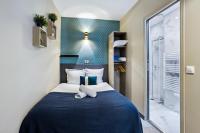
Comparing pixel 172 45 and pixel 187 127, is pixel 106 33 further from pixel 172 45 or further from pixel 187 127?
pixel 187 127

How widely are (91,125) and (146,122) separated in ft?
5.13

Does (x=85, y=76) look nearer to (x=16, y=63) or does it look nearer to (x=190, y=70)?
(x=16, y=63)

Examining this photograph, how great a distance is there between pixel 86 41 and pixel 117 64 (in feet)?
3.77

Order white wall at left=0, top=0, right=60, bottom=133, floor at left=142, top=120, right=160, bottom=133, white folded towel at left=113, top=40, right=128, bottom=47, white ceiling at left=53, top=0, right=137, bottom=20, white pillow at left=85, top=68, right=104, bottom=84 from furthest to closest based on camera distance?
white pillow at left=85, top=68, right=104, bottom=84 → white folded towel at left=113, top=40, right=128, bottom=47 → white ceiling at left=53, top=0, right=137, bottom=20 → floor at left=142, top=120, right=160, bottom=133 → white wall at left=0, top=0, right=60, bottom=133

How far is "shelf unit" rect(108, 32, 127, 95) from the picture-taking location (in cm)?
390

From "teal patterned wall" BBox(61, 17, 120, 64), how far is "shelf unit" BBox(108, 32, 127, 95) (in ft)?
1.17

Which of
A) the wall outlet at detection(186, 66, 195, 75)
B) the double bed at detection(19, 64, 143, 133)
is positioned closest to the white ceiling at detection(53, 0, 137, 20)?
the wall outlet at detection(186, 66, 195, 75)

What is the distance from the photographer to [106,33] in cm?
443

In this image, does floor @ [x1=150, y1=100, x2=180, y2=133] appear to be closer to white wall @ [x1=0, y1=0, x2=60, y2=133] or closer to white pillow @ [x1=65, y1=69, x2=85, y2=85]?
white pillow @ [x1=65, y1=69, x2=85, y2=85]

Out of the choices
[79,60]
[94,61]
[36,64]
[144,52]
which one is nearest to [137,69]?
[144,52]

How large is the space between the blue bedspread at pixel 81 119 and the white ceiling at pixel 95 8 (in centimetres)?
240

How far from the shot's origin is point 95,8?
12.0 feet

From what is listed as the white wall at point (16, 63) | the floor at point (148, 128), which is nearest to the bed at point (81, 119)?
the white wall at point (16, 63)

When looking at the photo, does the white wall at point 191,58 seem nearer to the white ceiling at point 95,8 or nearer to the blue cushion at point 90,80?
the white ceiling at point 95,8
